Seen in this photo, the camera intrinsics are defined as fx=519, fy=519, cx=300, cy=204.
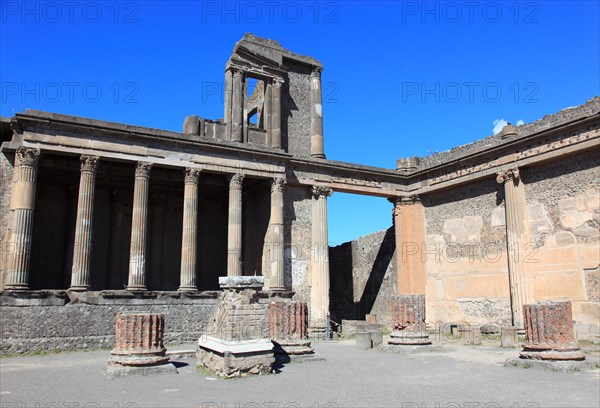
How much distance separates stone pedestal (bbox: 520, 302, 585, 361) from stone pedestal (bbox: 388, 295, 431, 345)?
3.04 m

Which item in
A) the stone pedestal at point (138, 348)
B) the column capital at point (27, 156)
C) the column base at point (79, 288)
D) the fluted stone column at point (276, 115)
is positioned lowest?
the stone pedestal at point (138, 348)

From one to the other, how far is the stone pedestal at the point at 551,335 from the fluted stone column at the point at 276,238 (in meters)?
9.16

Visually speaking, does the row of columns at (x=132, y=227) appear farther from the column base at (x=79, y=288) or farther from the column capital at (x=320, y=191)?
the column capital at (x=320, y=191)

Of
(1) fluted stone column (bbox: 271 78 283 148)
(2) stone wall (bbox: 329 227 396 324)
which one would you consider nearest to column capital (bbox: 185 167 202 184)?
(1) fluted stone column (bbox: 271 78 283 148)

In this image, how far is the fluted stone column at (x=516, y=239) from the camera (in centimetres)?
1638

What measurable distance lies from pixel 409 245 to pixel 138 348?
45.6 feet

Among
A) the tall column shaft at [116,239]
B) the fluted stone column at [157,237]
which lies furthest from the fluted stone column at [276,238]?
the tall column shaft at [116,239]

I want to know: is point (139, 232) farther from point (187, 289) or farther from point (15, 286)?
point (15, 286)

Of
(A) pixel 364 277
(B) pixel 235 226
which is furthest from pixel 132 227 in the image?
(A) pixel 364 277

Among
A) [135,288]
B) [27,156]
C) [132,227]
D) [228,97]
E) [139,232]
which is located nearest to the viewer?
[27,156]

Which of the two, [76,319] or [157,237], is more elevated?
[157,237]

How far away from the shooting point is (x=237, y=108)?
67.1 feet

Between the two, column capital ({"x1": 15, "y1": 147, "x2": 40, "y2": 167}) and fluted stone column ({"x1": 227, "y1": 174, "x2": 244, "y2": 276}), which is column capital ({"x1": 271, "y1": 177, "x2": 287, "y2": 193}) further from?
column capital ({"x1": 15, "y1": 147, "x2": 40, "y2": 167})

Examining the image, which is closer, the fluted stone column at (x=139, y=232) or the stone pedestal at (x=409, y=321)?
the stone pedestal at (x=409, y=321)
